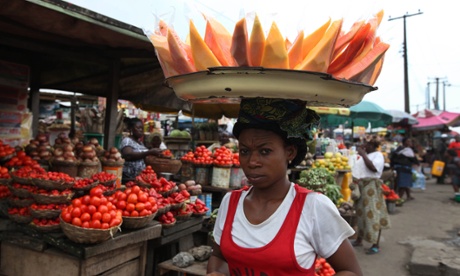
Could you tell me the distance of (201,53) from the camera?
1.45m

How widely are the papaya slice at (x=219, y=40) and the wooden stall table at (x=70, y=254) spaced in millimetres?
2198

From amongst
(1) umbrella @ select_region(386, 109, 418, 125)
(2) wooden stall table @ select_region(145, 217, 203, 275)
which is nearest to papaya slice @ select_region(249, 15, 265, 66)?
(2) wooden stall table @ select_region(145, 217, 203, 275)

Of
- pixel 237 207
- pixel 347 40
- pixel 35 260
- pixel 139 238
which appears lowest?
pixel 35 260

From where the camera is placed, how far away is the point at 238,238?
155 cm

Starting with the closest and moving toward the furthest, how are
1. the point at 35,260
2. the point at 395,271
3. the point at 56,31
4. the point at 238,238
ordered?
1. the point at 238,238
2. the point at 35,260
3. the point at 56,31
4. the point at 395,271

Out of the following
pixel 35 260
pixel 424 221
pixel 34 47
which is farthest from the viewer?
pixel 424 221

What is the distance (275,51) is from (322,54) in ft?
0.60

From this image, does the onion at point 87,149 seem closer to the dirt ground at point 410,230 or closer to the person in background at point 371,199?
the dirt ground at point 410,230

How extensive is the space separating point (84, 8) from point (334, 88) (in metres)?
2.97

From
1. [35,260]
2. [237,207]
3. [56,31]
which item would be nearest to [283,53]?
[237,207]

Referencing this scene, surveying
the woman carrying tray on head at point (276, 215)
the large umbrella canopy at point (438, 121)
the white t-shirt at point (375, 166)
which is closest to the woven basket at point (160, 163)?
the white t-shirt at point (375, 166)

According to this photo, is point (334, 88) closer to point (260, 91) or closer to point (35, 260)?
point (260, 91)

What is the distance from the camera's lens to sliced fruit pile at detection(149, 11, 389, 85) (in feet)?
4.39

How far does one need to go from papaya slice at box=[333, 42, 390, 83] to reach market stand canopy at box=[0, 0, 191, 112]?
119 cm
